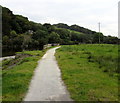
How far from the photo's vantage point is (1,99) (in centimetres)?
625

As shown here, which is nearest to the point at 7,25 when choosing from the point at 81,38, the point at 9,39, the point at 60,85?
the point at 9,39

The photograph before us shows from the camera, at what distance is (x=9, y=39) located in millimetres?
64375

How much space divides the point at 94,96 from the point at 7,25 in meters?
79.3

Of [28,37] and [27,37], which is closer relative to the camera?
[27,37]

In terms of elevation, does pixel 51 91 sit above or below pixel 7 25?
below

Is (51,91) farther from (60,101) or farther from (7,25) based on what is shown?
(7,25)

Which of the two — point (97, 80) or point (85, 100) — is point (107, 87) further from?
point (85, 100)

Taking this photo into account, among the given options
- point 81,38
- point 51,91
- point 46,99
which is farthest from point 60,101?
point 81,38

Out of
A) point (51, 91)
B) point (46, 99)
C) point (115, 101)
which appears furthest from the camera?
point (51, 91)

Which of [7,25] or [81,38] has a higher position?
[7,25]

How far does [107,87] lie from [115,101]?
1.45 m

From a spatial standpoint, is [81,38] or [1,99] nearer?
[1,99]

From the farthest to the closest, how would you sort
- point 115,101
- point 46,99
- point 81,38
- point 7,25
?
point 81,38, point 7,25, point 46,99, point 115,101

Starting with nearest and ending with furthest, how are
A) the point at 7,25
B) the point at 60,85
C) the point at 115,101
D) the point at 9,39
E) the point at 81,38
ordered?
the point at 115,101 → the point at 60,85 → the point at 9,39 → the point at 7,25 → the point at 81,38
